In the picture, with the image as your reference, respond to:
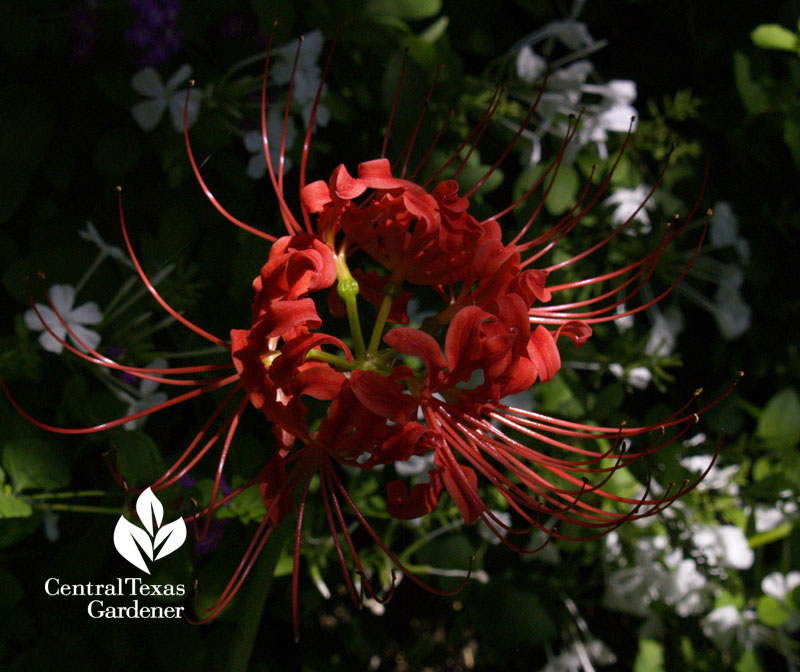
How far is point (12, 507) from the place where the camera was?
37.8 inches

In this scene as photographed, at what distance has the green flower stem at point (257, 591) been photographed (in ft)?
2.74

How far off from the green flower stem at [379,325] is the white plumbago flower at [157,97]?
507 mm

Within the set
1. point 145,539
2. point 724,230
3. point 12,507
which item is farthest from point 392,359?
point 724,230

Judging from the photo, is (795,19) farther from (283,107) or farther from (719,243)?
(283,107)

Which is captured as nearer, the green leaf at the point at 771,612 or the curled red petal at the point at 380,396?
the curled red petal at the point at 380,396

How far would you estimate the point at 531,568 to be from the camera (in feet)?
5.41

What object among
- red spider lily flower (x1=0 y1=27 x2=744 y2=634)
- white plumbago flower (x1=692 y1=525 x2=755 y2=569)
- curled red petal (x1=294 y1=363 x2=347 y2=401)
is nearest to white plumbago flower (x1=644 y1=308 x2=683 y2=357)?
white plumbago flower (x1=692 y1=525 x2=755 y2=569)

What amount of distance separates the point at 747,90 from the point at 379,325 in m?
1.28

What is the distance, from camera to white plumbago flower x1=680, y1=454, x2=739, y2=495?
Result: 5.13 feet

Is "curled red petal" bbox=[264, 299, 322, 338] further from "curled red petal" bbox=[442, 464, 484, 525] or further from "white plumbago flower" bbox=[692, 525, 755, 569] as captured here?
"white plumbago flower" bbox=[692, 525, 755, 569]

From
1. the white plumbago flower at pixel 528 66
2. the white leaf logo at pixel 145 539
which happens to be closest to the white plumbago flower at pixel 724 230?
the white plumbago flower at pixel 528 66

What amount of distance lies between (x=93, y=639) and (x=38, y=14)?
3.36ft

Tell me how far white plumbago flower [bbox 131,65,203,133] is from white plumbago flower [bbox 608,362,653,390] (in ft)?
3.01

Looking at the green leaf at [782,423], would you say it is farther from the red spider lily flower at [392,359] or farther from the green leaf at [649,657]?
the red spider lily flower at [392,359]
